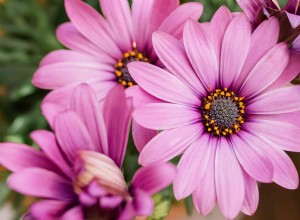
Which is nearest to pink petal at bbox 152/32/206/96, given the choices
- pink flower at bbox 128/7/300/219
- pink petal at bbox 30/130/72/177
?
pink flower at bbox 128/7/300/219

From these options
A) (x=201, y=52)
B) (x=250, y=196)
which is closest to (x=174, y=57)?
(x=201, y=52)

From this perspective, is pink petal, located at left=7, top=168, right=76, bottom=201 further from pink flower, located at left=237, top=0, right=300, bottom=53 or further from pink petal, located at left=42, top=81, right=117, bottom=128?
pink flower, located at left=237, top=0, right=300, bottom=53

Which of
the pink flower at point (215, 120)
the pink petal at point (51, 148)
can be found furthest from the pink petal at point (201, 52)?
the pink petal at point (51, 148)

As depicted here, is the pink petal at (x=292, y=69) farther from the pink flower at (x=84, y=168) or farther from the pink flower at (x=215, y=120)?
the pink flower at (x=84, y=168)

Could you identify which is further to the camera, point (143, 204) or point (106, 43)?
point (106, 43)

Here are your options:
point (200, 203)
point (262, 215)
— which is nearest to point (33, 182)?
point (200, 203)

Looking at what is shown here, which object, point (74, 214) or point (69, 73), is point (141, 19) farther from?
point (74, 214)
